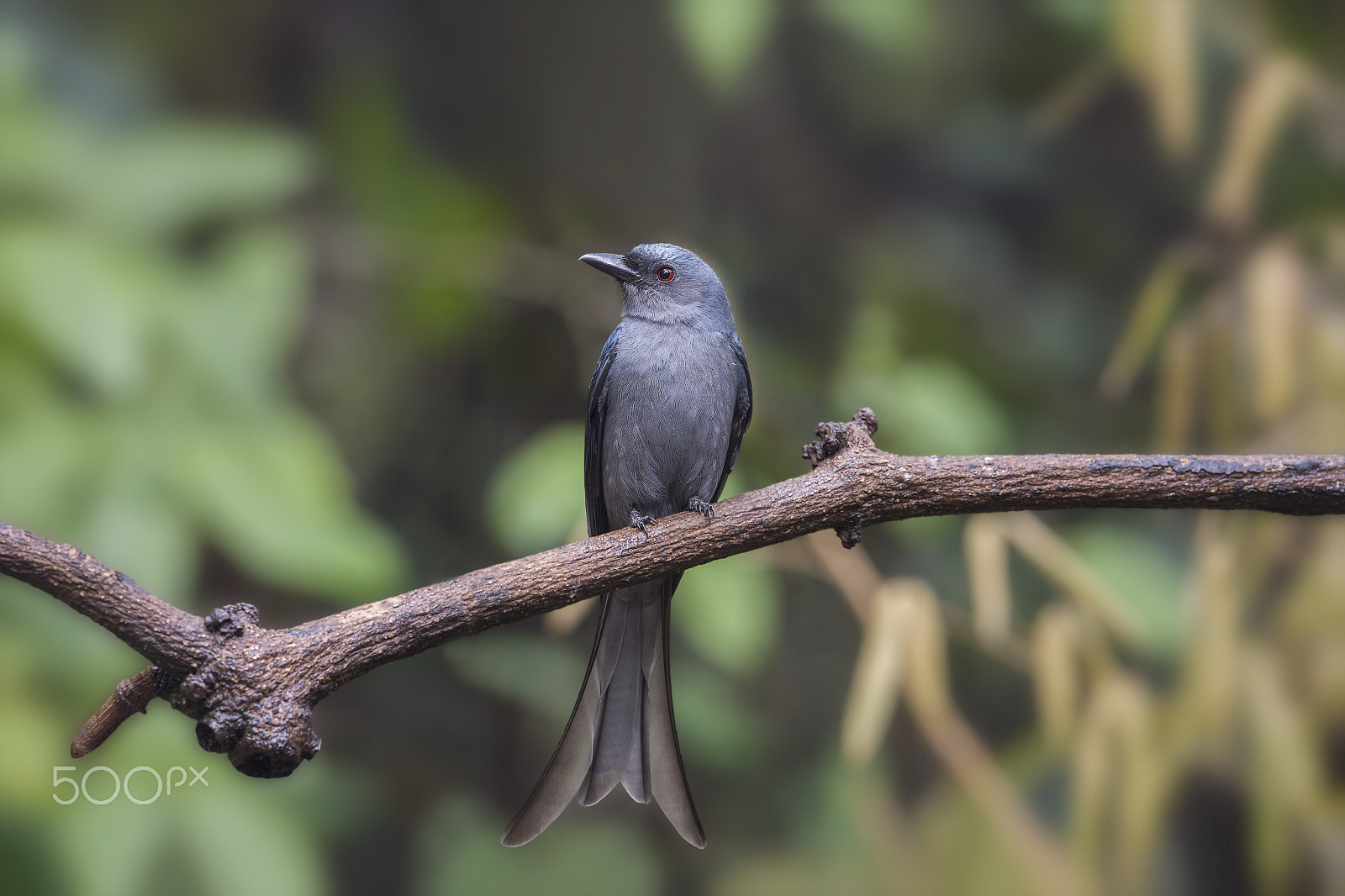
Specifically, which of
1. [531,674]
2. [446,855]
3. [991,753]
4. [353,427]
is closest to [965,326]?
[991,753]

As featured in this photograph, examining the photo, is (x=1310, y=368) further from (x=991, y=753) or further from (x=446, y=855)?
(x=446, y=855)

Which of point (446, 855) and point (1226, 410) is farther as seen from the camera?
point (1226, 410)

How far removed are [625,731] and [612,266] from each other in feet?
3.06

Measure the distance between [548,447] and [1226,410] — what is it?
194 cm

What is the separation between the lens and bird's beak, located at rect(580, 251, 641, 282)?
2162 mm

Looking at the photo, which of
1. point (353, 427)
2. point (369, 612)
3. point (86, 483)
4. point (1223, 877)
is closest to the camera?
point (369, 612)

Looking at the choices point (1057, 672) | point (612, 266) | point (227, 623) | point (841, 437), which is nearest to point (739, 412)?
point (612, 266)

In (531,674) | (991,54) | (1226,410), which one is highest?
(991,54)

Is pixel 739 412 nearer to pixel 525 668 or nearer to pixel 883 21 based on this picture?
pixel 525 668

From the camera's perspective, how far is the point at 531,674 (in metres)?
2.94

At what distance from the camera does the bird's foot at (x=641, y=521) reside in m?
1.64

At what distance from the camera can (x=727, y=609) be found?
2.75 metres

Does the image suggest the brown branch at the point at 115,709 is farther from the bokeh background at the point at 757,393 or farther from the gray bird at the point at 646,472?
the bokeh background at the point at 757,393

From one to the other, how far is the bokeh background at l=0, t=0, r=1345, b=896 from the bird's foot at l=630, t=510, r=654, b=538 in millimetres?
658
